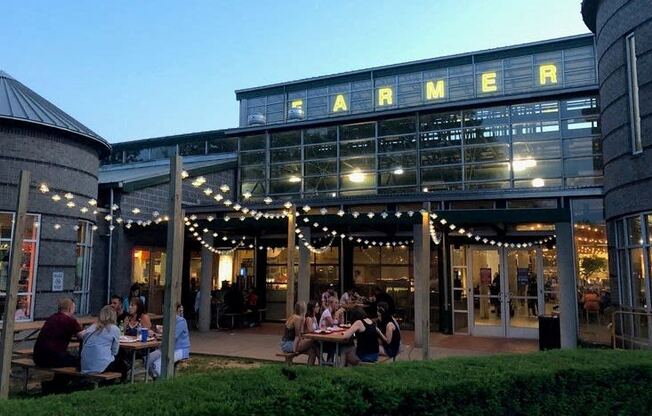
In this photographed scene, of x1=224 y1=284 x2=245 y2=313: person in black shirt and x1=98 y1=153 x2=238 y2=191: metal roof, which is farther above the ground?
x1=98 y1=153 x2=238 y2=191: metal roof

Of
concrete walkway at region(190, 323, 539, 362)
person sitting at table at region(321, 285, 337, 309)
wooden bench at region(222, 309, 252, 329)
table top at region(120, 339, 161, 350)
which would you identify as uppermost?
person sitting at table at region(321, 285, 337, 309)

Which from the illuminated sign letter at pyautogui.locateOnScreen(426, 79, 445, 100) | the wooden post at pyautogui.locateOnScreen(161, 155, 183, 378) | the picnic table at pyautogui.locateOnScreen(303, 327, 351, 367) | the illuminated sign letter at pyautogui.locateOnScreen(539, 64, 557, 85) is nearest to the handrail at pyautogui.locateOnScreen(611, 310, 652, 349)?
the picnic table at pyautogui.locateOnScreen(303, 327, 351, 367)

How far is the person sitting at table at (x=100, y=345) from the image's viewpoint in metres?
7.27

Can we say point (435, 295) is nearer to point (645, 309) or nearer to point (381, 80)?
point (645, 309)

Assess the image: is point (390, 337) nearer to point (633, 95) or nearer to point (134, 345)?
point (134, 345)

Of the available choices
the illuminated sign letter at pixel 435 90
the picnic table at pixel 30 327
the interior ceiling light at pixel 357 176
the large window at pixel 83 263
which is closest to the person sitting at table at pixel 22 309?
the picnic table at pixel 30 327

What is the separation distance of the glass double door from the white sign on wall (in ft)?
35.2

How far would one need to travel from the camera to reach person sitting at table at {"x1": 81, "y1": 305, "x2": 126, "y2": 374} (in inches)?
286

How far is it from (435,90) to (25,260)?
18394 millimetres

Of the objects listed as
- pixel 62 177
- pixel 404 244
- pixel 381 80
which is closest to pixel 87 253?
pixel 62 177

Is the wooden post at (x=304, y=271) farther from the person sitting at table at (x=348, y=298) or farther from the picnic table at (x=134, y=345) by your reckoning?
the picnic table at (x=134, y=345)

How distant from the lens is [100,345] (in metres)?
7.32

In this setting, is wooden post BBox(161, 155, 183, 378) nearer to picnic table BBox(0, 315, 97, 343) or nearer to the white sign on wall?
picnic table BBox(0, 315, 97, 343)


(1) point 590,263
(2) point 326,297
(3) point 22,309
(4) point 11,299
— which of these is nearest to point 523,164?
(1) point 590,263
